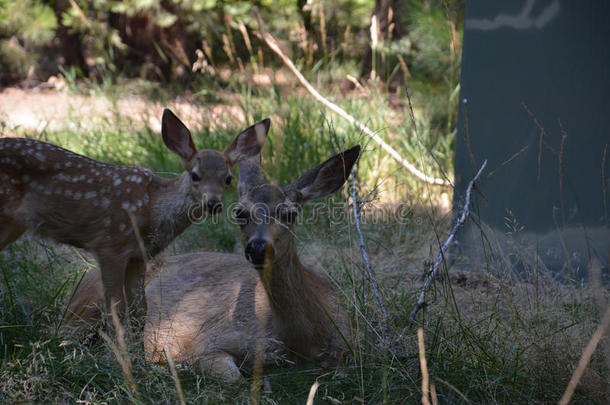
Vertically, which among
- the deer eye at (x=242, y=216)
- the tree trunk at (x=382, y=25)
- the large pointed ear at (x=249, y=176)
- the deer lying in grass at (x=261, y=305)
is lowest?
the tree trunk at (x=382, y=25)

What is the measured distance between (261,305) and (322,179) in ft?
2.18

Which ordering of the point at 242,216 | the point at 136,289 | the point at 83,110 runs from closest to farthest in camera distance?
the point at 242,216, the point at 136,289, the point at 83,110

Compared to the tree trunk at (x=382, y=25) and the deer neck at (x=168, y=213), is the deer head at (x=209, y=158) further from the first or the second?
the tree trunk at (x=382, y=25)

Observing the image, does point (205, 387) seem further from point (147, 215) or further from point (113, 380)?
point (147, 215)

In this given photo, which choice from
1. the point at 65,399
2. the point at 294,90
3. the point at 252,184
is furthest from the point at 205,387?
the point at 294,90

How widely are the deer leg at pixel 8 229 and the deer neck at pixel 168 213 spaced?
0.60m

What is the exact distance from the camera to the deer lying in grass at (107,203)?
3193 mm

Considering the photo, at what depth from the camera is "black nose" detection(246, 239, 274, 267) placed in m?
2.69

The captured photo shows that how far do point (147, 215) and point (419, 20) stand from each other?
4505 mm

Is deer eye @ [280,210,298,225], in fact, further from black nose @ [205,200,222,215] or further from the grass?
black nose @ [205,200,222,215]

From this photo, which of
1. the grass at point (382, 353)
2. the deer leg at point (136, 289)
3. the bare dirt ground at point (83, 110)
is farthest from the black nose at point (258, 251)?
the bare dirt ground at point (83, 110)

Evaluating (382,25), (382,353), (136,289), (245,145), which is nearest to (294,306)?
(382,353)

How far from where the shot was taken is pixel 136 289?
3.33 meters

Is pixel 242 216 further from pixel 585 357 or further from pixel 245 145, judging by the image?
pixel 585 357
